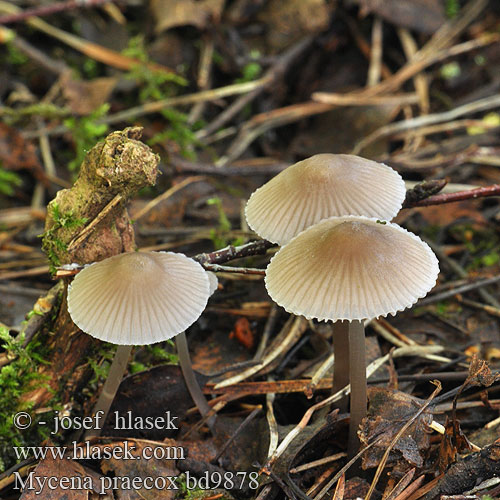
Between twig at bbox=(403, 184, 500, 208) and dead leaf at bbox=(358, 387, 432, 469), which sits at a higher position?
twig at bbox=(403, 184, 500, 208)

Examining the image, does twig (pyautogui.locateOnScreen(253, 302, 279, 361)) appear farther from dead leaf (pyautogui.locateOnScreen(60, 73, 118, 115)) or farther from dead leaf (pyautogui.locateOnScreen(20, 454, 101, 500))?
dead leaf (pyautogui.locateOnScreen(60, 73, 118, 115))

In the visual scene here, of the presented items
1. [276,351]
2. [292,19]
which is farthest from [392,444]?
[292,19]

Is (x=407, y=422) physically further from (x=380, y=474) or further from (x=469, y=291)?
(x=469, y=291)

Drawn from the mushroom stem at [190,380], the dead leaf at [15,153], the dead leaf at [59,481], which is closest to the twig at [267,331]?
the mushroom stem at [190,380]

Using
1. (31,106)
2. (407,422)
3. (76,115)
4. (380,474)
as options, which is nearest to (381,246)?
(407,422)

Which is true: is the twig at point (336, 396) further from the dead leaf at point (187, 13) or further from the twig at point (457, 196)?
the dead leaf at point (187, 13)

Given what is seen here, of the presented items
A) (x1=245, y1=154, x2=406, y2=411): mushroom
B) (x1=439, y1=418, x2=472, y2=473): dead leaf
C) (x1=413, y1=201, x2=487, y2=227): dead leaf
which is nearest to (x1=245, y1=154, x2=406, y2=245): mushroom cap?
(x1=245, y1=154, x2=406, y2=411): mushroom

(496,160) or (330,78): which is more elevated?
(330,78)
